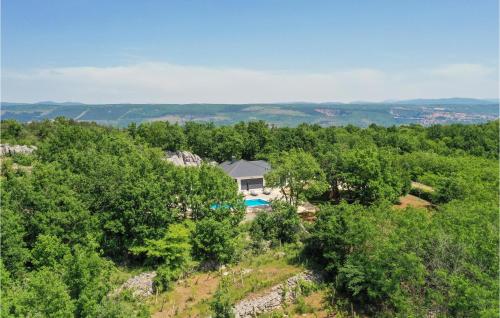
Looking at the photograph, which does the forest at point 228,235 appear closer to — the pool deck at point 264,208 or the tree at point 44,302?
the tree at point 44,302

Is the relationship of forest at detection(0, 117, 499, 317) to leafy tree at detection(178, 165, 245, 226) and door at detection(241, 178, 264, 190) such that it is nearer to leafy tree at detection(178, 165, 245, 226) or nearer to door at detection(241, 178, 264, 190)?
leafy tree at detection(178, 165, 245, 226)

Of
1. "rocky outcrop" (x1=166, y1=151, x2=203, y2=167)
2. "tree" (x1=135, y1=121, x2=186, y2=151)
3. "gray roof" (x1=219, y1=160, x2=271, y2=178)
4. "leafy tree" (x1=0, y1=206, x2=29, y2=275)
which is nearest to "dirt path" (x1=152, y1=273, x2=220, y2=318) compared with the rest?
"leafy tree" (x1=0, y1=206, x2=29, y2=275)

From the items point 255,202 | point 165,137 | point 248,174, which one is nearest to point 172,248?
point 255,202

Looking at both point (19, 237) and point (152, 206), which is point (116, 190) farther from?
point (19, 237)

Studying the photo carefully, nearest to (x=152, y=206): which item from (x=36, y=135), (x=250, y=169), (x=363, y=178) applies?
(x=363, y=178)

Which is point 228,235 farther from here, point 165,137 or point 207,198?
point 165,137

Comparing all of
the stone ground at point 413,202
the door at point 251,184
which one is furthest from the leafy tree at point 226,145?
the stone ground at point 413,202
